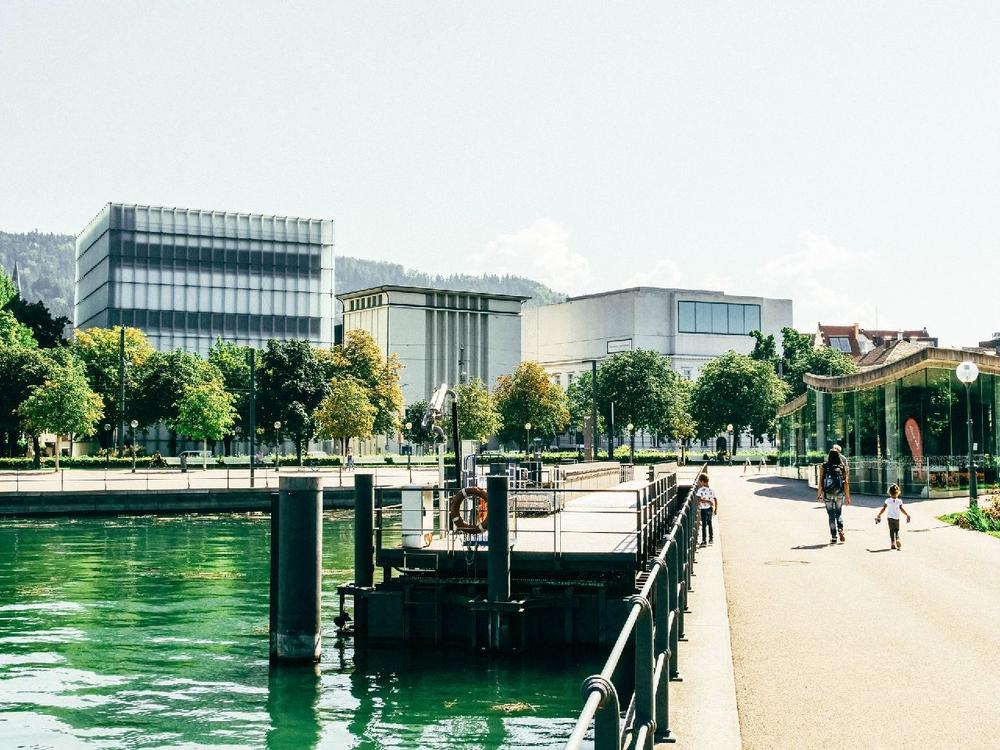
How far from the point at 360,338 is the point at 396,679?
277 feet

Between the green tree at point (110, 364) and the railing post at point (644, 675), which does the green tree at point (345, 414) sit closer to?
the green tree at point (110, 364)

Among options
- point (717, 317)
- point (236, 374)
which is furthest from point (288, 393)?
point (717, 317)

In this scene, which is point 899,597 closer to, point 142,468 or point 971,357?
point 971,357

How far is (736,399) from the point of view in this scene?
323 feet

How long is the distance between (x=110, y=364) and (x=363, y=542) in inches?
3173

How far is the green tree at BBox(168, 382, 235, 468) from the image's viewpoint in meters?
80.6

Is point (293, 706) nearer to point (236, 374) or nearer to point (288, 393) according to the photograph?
point (288, 393)

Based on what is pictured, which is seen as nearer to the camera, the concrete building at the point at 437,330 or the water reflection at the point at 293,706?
the water reflection at the point at 293,706

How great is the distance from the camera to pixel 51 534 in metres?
41.8

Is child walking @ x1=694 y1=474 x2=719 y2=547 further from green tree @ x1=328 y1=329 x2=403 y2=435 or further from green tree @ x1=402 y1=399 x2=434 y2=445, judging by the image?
green tree @ x1=402 y1=399 x2=434 y2=445

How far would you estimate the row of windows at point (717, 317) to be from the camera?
144 m

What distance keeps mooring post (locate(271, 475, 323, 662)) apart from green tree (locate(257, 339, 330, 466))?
70.7 m

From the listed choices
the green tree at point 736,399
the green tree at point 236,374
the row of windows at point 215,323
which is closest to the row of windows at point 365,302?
the row of windows at point 215,323

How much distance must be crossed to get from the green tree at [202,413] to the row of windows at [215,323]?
47.3 metres
